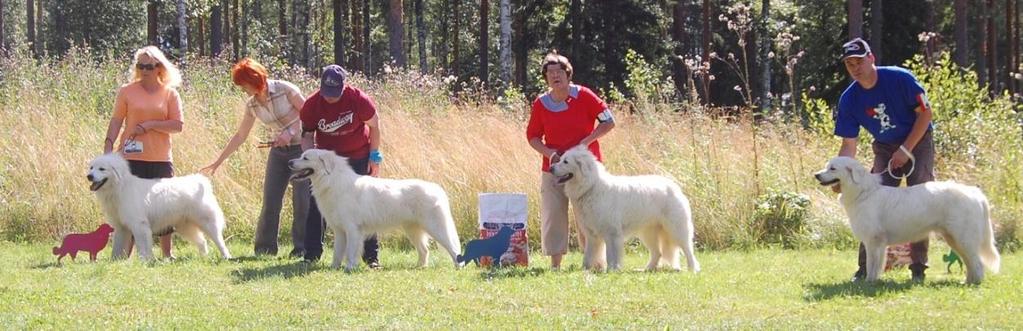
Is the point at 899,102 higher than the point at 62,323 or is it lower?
higher

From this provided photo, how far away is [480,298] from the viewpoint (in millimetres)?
6770

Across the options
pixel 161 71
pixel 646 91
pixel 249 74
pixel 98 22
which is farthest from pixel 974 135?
pixel 98 22

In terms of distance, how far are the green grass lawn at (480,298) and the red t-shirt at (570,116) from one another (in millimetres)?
1000

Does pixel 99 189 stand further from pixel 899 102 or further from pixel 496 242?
pixel 899 102

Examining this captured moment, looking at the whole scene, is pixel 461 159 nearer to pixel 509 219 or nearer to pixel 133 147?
pixel 509 219

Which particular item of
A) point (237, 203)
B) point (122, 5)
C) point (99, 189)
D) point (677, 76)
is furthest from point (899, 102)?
point (122, 5)

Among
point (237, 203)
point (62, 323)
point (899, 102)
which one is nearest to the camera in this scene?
point (62, 323)

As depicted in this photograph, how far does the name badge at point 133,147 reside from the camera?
29.7 feet

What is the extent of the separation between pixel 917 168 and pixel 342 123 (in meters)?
4.22

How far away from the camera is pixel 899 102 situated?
7379 mm

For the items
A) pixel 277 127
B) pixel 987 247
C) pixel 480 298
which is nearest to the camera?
pixel 480 298

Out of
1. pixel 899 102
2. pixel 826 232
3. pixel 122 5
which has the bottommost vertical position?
pixel 826 232

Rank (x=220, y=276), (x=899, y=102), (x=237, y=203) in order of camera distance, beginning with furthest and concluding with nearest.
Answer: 1. (x=237, y=203)
2. (x=220, y=276)
3. (x=899, y=102)

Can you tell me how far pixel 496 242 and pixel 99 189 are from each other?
3260 mm
